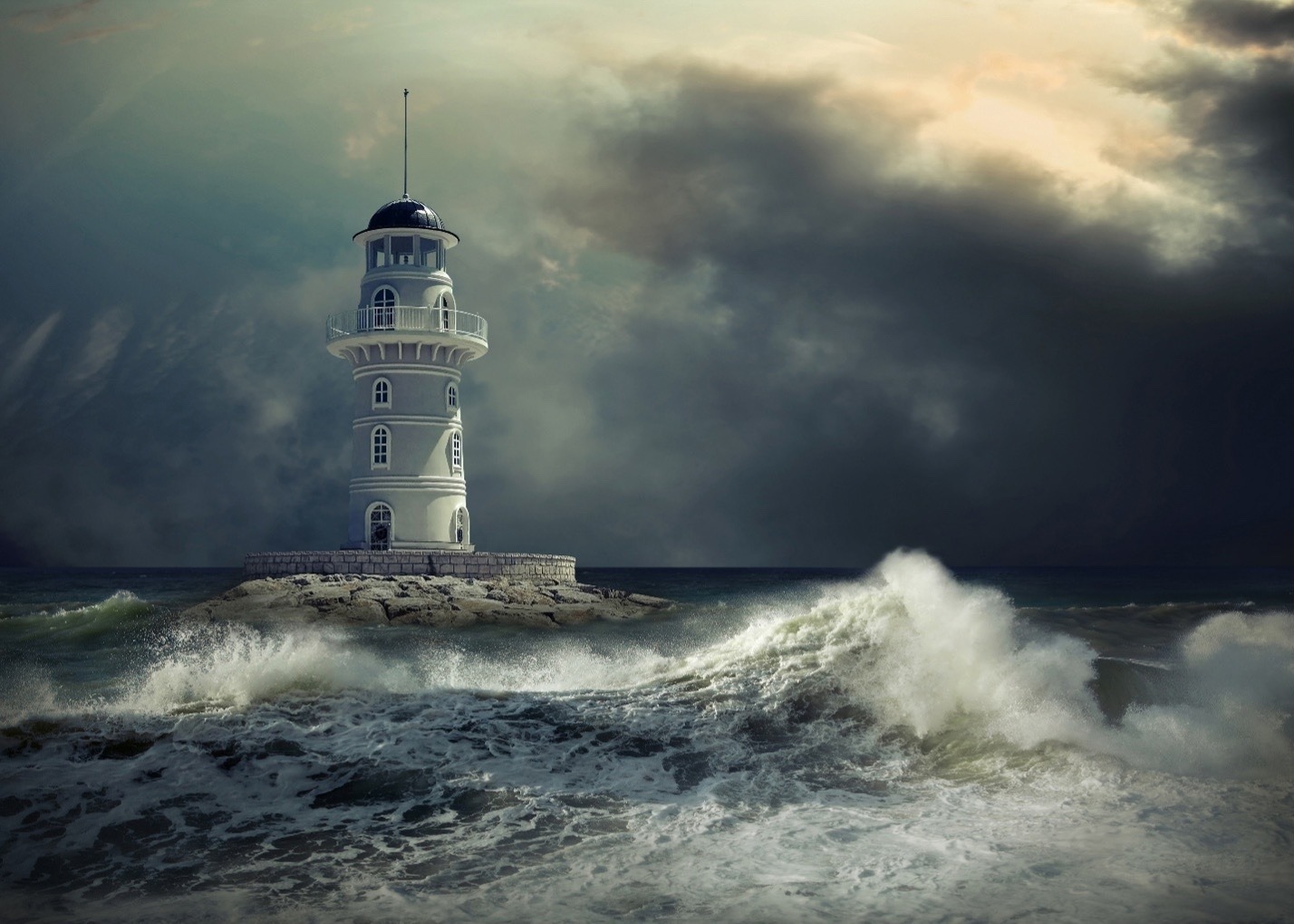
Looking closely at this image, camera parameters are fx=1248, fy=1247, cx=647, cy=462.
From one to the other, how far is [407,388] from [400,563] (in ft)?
15.9

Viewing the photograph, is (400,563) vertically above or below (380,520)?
below

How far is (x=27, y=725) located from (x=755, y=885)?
7021 mm

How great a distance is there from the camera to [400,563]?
31.5 metres

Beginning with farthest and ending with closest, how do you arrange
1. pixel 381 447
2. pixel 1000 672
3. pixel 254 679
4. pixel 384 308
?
pixel 384 308 → pixel 381 447 → pixel 254 679 → pixel 1000 672

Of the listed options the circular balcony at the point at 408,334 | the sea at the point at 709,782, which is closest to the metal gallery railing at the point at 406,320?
the circular balcony at the point at 408,334

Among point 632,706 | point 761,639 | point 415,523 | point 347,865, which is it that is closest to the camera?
point 347,865

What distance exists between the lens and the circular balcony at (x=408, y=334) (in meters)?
32.8

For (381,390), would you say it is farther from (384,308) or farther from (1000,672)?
(1000,672)

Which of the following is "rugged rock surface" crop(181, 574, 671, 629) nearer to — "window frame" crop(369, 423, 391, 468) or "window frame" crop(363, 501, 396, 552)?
"window frame" crop(363, 501, 396, 552)

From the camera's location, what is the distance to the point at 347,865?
8.33m

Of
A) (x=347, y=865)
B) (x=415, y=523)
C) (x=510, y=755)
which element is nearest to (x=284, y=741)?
(x=510, y=755)

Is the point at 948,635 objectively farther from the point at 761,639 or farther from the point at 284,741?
the point at 284,741

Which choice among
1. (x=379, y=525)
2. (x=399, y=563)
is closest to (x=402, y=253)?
(x=379, y=525)

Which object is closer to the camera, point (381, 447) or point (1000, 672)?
point (1000, 672)
